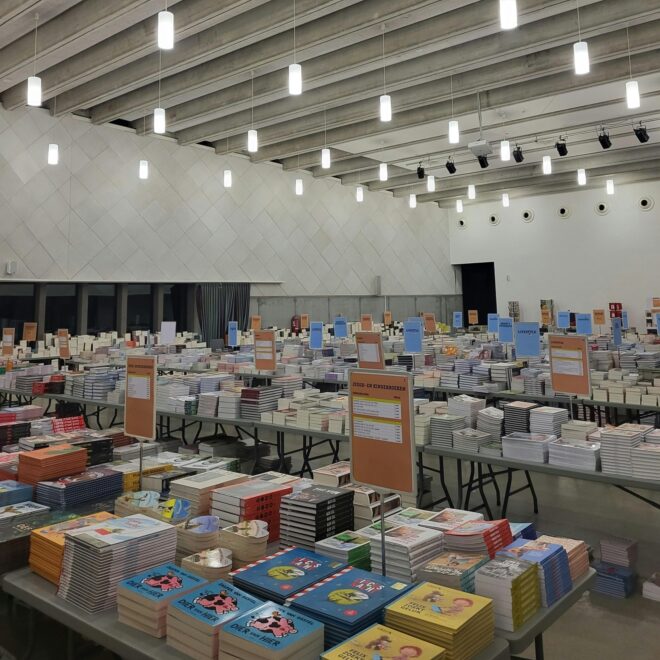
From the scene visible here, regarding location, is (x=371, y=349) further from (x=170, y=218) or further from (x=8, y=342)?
(x=170, y=218)

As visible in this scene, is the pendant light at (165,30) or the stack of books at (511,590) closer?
the stack of books at (511,590)

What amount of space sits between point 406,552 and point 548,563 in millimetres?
512

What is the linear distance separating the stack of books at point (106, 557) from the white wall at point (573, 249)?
63.5 ft

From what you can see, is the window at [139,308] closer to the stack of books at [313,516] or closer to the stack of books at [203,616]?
the stack of books at [313,516]

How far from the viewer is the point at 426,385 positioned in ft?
23.4

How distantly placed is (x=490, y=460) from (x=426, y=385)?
3.34 m

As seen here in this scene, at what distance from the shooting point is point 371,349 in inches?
206

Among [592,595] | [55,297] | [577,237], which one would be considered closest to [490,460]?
[592,595]

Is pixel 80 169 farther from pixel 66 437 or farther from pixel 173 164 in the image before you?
pixel 66 437

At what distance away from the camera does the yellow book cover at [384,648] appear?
1455 mm

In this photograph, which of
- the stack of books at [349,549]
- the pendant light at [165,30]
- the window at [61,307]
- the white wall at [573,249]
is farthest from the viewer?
the white wall at [573,249]

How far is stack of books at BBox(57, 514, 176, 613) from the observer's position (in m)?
1.94

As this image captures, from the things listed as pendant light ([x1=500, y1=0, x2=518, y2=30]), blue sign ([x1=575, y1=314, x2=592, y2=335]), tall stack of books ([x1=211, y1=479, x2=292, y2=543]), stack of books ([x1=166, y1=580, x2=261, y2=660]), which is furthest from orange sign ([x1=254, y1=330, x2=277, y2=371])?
blue sign ([x1=575, y1=314, x2=592, y2=335])

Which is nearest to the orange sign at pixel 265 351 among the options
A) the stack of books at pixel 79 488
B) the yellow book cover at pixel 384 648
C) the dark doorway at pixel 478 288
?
the stack of books at pixel 79 488
